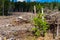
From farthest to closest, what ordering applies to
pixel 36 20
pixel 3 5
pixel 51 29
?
pixel 3 5
pixel 51 29
pixel 36 20

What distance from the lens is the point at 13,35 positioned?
20.3 feet

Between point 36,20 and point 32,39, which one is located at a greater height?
point 36,20

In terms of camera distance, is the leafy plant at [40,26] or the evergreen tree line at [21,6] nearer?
the leafy plant at [40,26]

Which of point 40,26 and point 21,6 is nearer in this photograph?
point 40,26

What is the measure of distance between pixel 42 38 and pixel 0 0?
903cm

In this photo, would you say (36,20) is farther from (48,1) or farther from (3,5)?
(48,1)

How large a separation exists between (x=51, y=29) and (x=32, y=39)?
4.20ft

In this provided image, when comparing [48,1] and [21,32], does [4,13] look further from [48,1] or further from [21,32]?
[21,32]

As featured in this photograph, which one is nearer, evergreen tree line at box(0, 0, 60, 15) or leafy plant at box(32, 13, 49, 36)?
leafy plant at box(32, 13, 49, 36)

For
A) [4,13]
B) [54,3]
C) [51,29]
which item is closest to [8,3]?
[4,13]

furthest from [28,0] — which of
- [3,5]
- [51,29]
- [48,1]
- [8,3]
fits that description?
[51,29]

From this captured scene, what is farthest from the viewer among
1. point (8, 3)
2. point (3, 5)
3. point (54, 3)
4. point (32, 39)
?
point (54, 3)

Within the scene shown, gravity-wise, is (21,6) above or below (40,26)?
below

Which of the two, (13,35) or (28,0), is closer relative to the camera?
(13,35)
